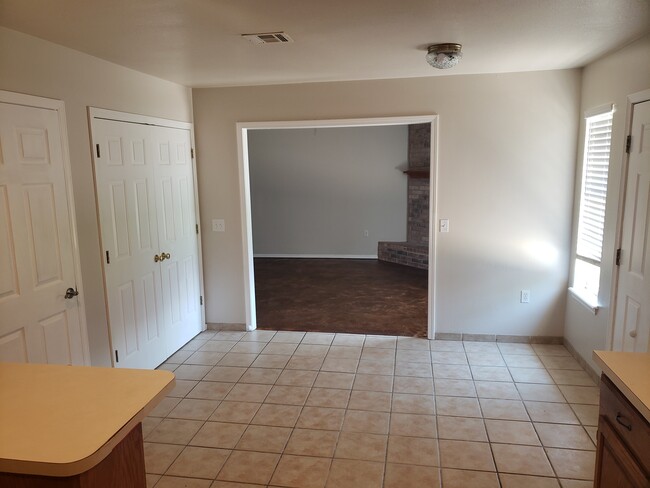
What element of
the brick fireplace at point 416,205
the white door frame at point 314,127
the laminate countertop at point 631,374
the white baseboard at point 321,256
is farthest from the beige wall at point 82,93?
the white baseboard at point 321,256

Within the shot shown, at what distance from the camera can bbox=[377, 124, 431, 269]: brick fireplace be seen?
300 inches

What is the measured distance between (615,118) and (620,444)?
238cm

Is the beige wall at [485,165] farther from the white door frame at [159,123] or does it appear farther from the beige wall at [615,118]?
the beige wall at [615,118]

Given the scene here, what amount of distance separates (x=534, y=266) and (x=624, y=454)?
276 cm

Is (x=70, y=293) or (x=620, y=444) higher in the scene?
(x=70, y=293)

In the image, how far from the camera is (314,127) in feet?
14.8

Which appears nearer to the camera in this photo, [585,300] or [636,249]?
[636,249]

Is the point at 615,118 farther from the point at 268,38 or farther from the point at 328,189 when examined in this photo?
the point at 328,189

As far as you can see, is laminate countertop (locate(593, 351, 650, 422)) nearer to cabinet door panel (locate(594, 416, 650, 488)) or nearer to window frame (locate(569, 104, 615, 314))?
cabinet door panel (locate(594, 416, 650, 488))

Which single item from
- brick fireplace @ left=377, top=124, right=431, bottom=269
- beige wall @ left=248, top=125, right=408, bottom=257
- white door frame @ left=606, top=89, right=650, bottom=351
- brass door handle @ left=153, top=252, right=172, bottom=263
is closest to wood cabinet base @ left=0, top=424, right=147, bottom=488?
brass door handle @ left=153, top=252, right=172, bottom=263

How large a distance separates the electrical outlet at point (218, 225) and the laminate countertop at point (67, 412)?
2.92 meters

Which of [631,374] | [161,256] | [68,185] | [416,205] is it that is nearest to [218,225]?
[161,256]

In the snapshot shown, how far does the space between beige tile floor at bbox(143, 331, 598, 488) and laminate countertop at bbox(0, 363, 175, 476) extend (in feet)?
3.60

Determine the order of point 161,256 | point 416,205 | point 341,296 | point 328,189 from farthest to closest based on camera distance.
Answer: point 328,189 → point 416,205 → point 341,296 → point 161,256
